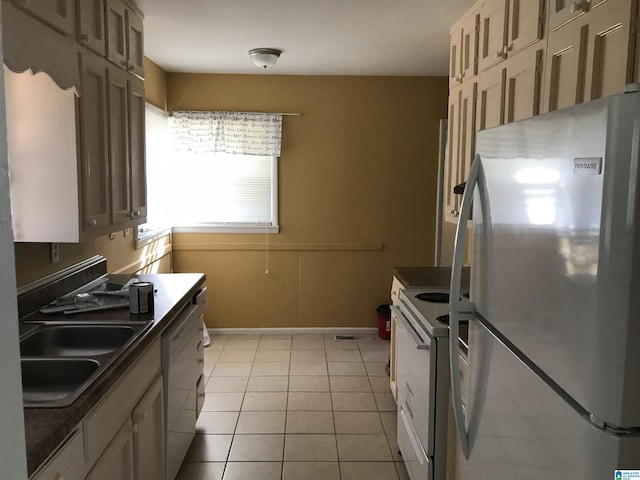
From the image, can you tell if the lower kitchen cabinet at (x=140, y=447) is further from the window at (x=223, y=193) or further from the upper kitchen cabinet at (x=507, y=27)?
the window at (x=223, y=193)

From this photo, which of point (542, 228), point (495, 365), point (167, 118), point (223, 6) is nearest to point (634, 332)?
point (542, 228)

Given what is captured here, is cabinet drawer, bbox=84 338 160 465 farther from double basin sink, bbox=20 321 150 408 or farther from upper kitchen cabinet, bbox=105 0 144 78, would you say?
upper kitchen cabinet, bbox=105 0 144 78

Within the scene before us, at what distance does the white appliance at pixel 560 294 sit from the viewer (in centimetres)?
82

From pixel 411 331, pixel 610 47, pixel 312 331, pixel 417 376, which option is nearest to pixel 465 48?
Answer: pixel 610 47

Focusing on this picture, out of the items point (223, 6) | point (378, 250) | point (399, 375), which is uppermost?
point (223, 6)

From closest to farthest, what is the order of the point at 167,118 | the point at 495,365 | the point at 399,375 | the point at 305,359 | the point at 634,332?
the point at 634,332, the point at 495,365, the point at 399,375, the point at 305,359, the point at 167,118

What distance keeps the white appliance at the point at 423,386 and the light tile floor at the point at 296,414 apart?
362mm

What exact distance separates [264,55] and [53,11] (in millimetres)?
2022

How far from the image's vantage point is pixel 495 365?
1.25 meters

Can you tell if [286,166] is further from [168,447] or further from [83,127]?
[168,447]

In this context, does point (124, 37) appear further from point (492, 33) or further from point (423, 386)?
point (423, 386)

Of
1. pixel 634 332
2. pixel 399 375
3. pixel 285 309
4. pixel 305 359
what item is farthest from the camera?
pixel 285 309

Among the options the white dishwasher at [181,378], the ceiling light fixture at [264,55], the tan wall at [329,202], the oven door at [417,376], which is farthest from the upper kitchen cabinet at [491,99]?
the tan wall at [329,202]

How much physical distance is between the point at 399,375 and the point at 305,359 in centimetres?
169
